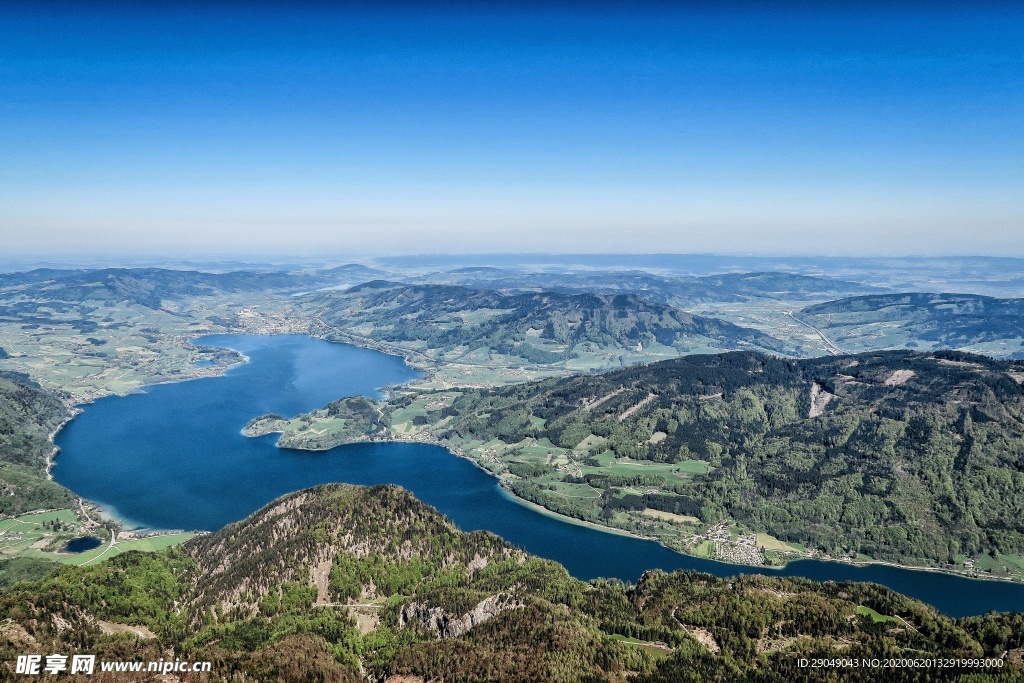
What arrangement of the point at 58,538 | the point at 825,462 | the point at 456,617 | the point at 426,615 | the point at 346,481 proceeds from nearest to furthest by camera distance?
1. the point at 456,617
2. the point at 426,615
3. the point at 58,538
4. the point at 825,462
5. the point at 346,481

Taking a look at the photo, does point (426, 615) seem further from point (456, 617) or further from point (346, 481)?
point (346, 481)

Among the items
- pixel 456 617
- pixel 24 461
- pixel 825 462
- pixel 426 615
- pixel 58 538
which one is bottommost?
pixel 58 538

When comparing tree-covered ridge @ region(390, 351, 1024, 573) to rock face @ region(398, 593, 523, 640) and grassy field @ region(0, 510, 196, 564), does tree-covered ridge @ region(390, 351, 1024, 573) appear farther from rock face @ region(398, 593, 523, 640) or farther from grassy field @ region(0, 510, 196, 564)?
grassy field @ region(0, 510, 196, 564)

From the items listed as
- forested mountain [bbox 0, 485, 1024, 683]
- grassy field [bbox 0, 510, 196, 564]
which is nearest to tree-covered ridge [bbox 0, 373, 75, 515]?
grassy field [bbox 0, 510, 196, 564]

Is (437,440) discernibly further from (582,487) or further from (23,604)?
(23,604)

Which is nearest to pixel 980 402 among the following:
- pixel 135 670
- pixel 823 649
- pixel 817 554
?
pixel 817 554

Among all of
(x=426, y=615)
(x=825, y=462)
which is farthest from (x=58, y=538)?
(x=825, y=462)
